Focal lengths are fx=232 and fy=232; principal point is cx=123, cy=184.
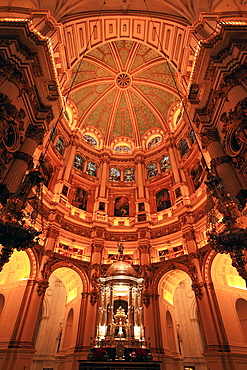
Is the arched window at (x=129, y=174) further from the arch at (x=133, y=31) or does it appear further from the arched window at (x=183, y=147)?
the arch at (x=133, y=31)

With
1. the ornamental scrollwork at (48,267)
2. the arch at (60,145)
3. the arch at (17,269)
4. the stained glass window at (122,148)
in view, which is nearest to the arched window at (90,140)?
the stained glass window at (122,148)

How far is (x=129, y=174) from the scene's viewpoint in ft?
82.6

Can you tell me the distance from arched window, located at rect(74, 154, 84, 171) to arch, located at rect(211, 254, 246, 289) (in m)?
15.0

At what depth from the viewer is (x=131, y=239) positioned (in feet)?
64.6

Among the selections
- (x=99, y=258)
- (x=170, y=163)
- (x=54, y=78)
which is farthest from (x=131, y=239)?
(x=54, y=78)

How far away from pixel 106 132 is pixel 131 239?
44.0 ft

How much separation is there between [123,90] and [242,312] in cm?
2374

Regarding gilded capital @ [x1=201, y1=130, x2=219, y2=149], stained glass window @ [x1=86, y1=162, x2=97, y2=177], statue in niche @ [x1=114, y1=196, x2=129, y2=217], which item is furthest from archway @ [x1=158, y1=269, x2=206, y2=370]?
stained glass window @ [x1=86, y1=162, x2=97, y2=177]

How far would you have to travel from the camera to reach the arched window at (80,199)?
2097 centimetres

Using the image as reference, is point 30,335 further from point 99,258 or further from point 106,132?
point 106,132

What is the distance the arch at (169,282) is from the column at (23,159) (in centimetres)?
1254

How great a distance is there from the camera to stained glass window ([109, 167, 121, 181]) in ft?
81.4

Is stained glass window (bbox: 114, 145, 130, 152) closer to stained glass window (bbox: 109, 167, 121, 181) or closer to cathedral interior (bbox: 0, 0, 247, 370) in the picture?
cathedral interior (bbox: 0, 0, 247, 370)

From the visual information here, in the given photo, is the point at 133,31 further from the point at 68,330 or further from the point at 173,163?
the point at 68,330
